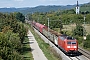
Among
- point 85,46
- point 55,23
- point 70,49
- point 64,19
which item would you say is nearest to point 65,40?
point 70,49

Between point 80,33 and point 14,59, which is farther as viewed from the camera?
point 80,33

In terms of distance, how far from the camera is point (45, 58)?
145 ft

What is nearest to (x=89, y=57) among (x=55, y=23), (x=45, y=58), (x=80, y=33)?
(x=45, y=58)

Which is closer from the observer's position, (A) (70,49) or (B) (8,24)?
(A) (70,49)

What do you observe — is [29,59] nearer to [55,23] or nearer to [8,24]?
[8,24]

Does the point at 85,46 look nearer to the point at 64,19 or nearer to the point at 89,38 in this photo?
the point at 89,38

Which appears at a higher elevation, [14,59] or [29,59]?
[14,59]

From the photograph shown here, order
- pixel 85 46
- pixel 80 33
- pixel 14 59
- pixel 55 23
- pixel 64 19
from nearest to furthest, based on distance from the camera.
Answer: pixel 14 59 < pixel 85 46 < pixel 80 33 < pixel 55 23 < pixel 64 19

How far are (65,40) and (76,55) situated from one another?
3484 mm

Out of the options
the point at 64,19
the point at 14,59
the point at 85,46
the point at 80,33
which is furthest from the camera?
the point at 64,19

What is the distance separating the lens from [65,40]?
47.2 meters

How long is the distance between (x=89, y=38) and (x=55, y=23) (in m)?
63.6

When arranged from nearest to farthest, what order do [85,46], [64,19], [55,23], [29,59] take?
1. [29,59]
2. [85,46]
3. [55,23]
4. [64,19]

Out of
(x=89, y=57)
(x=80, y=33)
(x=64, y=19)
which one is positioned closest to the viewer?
(x=89, y=57)
